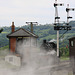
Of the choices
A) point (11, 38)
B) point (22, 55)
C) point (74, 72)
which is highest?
point (11, 38)

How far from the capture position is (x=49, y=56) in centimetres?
5453

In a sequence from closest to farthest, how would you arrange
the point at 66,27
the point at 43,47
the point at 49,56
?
1. the point at 66,27
2. the point at 49,56
3. the point at 43,47

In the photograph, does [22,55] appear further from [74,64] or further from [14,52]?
[74,64]

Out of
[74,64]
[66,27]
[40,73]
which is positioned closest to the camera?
[40,73]

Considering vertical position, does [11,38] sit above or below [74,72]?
above

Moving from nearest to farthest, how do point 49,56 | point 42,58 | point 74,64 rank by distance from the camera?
point 74,64
point 42,58
point 49,56

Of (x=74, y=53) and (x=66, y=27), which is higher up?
(x=66, y=27)

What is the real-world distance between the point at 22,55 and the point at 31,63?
2.83 m

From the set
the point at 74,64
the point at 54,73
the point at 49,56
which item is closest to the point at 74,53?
the point at 74,64

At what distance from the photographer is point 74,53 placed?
37.9 m

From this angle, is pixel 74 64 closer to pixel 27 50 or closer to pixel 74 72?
pixel 74 72

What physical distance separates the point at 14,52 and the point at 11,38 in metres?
3.32

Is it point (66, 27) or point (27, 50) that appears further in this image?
point (66, 27)

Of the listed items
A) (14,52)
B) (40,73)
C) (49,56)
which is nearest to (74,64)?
(40,73)
